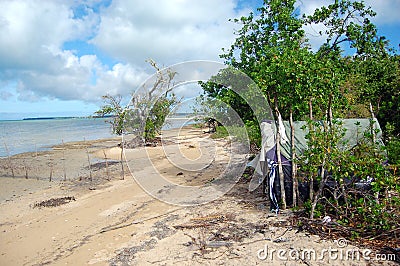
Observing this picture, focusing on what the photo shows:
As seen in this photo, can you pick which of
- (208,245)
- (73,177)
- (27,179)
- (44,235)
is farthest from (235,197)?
(27,179)

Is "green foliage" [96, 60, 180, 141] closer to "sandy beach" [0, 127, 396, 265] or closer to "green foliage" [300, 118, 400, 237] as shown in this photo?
"sandy beach" [0, 127, 396, 265]

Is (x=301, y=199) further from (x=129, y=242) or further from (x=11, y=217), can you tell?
(x=11, y=217)

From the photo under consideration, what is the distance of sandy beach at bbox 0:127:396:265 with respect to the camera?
490cm

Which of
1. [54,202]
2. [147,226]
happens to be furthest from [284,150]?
[54,202]

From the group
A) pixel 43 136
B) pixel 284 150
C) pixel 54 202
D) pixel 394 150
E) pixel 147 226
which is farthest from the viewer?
pixel 43 136

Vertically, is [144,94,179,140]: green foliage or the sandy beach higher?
[144,94,179,140]: green foliage

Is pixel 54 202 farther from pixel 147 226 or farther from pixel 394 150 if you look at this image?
pixel 394 150

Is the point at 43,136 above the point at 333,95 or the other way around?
the other way around

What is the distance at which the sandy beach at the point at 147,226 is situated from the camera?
4.90 metres

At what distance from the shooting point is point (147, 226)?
21.1ft

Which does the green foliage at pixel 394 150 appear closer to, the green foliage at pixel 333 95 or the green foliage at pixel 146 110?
the green foliage at pixel 333 95

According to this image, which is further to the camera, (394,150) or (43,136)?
(43,136)

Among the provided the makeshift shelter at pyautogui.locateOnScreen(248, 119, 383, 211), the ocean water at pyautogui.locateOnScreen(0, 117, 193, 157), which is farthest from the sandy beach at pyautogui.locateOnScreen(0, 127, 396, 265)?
the ocean water at pyautogui.locateOnScreen(0, 117, 193, 157)

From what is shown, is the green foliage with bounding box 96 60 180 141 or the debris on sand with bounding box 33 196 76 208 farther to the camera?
the green foliage with bounding box 96 60 180 141
